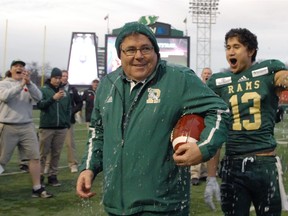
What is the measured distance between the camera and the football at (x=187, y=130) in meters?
2.55

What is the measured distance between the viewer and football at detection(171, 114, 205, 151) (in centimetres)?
255

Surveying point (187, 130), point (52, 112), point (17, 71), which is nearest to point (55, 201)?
point (52, 112)

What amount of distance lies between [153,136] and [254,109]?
148 centimetres

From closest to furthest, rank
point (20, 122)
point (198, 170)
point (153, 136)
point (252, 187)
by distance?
point (153, 136) → point (252, 187) → point (20, 122) → point (198, 170)

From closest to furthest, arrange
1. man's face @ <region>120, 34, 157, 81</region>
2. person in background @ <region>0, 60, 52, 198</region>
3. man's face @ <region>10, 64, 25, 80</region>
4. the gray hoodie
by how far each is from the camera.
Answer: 1. man's face @ <region>120, 34, 157, 81</region>
2. the gray hoodie
3. person in background @ <region>0, 60, 52, 198</region>
4. man's face @ <region>10, 64, 25, 80</region>

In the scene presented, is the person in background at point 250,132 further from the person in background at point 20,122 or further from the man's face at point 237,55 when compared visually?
the person in background at point 20,122

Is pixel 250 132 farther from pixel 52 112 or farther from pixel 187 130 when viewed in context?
pixel 52 112

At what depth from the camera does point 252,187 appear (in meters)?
3.84

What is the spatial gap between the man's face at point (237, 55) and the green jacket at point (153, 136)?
1.26 meters

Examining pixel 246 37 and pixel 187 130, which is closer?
pixel 187 130

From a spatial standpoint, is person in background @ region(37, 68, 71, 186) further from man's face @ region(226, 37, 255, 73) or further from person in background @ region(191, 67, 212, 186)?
man's face @ region(226, 37, 255, 73)

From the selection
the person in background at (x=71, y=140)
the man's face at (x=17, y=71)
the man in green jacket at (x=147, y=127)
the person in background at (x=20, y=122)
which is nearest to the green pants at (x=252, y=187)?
the man in green jacket at (x=147, y=127)

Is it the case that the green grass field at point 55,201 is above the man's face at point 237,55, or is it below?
below

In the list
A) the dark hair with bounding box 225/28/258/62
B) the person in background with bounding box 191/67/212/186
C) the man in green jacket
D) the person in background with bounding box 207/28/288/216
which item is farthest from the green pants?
the person in background with bounding box 191/67/212/186
